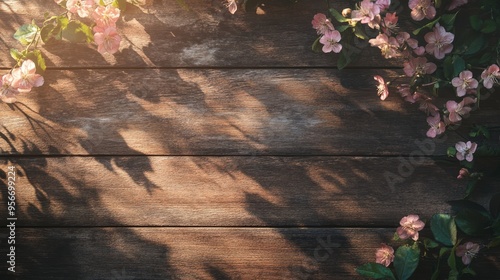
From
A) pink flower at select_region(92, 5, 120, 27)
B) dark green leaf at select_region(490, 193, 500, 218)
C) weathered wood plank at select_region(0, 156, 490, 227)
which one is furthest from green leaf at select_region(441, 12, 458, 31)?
pink flower at select_region(92, 5, 120, 27)

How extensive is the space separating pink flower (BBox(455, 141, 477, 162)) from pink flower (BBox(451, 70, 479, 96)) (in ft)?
0.43

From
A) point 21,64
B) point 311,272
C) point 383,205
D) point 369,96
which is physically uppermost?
point 21,64

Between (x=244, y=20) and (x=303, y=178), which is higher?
(x=244, y=20)

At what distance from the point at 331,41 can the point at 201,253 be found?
66 cm

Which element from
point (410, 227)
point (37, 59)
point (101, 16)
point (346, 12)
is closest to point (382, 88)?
point (346, 12)

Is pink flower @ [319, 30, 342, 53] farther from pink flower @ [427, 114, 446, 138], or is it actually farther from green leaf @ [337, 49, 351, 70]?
pink flower @ [427, 114, 446, 138]

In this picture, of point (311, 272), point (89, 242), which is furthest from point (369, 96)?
point (89, 242)

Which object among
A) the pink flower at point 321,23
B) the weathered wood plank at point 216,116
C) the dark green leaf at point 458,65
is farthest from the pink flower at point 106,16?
the dark green leaf at point 458,65

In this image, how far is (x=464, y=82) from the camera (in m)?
1.44

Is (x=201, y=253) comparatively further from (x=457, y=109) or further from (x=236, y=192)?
(x=457, y=109)

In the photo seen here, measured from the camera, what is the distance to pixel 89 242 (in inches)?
60.2

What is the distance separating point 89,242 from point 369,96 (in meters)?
0.85

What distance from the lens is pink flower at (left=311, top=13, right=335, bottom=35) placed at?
148 centimetres

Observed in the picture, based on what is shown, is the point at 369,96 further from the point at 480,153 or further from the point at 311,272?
the point at 311,272
